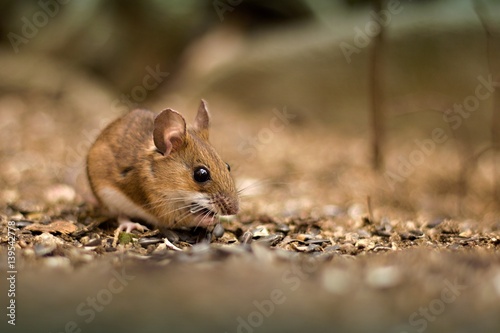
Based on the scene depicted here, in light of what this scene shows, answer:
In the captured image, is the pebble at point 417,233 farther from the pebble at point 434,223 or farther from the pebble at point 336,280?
the pebble at point 336,280

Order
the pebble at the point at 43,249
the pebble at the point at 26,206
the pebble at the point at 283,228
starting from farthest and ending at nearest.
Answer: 1. the pebble at the point at 26,206
2. the pebble at the point at 283,228
3. the pebble at the point at 43,249

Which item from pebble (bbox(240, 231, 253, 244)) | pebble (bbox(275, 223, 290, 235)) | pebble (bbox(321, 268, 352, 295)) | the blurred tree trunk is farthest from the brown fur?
the blurred tree trunk

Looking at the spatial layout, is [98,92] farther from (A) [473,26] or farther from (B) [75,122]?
(A) [473,26]

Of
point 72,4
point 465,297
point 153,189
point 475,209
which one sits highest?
point 72,4

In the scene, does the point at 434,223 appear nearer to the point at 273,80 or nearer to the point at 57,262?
the point at 57,262

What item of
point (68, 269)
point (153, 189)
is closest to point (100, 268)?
point (68, 269)

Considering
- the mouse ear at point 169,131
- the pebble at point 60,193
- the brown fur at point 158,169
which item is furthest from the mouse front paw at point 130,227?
the pebble at point 60,193
